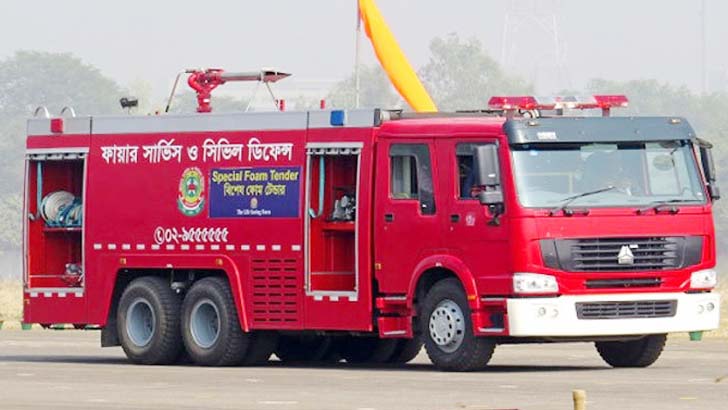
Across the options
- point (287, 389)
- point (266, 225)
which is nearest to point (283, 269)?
point (266, 225)

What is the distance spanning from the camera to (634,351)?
2545cm

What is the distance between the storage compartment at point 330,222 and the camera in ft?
84.2

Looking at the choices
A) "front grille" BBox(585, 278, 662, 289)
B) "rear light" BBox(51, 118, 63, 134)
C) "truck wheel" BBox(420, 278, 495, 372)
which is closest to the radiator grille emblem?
"front grille" BBox(585, 278, 662, 289)

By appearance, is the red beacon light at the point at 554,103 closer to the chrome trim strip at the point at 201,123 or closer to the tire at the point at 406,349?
the chrome trim strip at the point at 201,123

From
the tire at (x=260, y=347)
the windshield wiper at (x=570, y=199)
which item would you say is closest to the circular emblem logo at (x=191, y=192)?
the tire at (x=260, y=347)

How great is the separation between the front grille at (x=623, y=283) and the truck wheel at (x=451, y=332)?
120 centimetres

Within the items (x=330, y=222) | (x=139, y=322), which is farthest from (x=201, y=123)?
(x=139, y=322)

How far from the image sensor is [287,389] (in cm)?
2183

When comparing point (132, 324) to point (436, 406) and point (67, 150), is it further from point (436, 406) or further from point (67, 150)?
point (436, 406)

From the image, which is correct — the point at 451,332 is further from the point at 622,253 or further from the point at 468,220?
the point at 622,253

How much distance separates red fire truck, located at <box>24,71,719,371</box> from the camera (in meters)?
24.0

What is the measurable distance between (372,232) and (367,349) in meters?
2.84

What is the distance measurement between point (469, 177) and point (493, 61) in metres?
149

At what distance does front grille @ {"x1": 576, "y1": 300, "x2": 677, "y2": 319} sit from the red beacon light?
225cm
